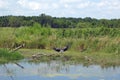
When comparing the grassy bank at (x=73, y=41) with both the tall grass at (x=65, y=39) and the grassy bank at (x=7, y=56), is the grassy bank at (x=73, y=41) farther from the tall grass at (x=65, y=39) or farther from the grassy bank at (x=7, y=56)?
the grassy bank at (x=7, y=56)

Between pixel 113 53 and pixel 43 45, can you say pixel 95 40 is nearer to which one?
pixel 113 53

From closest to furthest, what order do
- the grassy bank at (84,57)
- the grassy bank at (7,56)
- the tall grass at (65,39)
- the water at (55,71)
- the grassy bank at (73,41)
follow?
the water at (55,71) < the grassy bank at (7,56) < the grassy bank at (84,57) < the grassy bank at (73,41) < the tall grass at (65,39)

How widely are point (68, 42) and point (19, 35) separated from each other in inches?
139

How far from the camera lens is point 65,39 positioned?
23.8m

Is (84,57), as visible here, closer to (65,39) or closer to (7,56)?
(65,39)

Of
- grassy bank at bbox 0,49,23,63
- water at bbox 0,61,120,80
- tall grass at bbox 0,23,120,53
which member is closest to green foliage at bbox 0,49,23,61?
grassy bank at bbox 0,49,23,63

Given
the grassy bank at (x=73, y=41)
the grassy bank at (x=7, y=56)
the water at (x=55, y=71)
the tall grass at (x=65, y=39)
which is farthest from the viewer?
the tall grass at (x=65, y=39)

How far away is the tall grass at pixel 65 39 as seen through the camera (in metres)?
22.3

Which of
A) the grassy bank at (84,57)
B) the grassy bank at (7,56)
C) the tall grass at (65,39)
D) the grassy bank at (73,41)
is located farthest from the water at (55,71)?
the tall grass at (65,39)

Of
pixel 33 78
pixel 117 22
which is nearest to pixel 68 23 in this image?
pixel 117 22

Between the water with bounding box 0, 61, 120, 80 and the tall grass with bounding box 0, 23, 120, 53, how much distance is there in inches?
177

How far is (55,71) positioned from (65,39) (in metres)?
7.86

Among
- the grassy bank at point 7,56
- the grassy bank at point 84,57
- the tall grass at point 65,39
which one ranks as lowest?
the grassy bank at point 84,57

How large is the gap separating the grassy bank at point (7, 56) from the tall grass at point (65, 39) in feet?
12.0
